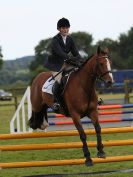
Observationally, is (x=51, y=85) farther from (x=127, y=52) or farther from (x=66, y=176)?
(x=127, y=52)

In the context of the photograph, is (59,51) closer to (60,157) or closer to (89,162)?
(89,162)

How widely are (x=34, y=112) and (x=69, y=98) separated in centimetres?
142

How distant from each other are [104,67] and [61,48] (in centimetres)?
139

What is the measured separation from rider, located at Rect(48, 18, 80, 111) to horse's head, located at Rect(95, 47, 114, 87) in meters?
0.87

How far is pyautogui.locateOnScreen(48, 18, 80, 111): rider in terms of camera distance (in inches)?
335

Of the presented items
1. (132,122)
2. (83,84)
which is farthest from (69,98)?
(132,122)

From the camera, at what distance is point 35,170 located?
897 centimetres

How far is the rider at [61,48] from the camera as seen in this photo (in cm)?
852

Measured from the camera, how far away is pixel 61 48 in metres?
8.66

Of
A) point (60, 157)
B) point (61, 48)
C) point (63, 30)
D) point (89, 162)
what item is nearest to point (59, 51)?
point (61, 48)

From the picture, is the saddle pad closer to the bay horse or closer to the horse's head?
the bay horse

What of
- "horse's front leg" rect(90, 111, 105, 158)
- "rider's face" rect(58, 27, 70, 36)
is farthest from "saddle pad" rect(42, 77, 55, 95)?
"horse's front leg" rect(90, 111, 105, 158)

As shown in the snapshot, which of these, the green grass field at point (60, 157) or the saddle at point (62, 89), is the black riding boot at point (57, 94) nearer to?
the saddle at point (62, 89)

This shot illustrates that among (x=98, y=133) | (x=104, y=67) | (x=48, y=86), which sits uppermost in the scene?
(x=104, y=67)
